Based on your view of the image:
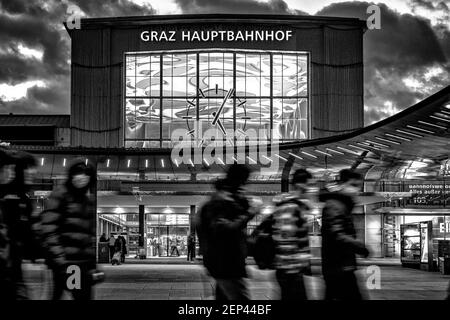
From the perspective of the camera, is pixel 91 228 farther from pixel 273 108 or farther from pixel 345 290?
pixel 273 108

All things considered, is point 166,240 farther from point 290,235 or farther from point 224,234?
point 224,234

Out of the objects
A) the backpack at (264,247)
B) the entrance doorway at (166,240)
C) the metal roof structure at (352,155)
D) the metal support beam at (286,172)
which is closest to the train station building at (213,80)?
the entrance doorway at (166,240)

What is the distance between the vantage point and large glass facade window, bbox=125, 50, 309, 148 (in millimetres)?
52312

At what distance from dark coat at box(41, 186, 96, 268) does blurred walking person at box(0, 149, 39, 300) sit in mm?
186

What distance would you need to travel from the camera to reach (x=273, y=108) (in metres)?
52.0

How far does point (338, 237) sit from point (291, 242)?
0.49 m

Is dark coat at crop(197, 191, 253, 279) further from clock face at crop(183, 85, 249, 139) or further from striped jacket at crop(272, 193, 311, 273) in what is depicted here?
clock face at crop(183, 85, 249, 139)

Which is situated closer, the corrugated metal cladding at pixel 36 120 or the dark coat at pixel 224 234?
the dark coat at pixel 224 234

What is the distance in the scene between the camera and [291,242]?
8062 millimetres

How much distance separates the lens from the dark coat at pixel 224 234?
23.2 ft

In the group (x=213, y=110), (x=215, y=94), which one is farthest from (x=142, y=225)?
(x=215, y=94)

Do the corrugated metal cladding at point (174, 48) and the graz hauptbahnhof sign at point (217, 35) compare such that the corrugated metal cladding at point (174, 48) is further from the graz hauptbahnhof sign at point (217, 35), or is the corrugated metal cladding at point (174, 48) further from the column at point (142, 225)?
the column at point (142, 225)

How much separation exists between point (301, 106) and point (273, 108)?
1.94 meters

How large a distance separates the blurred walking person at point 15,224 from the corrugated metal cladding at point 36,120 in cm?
5078
